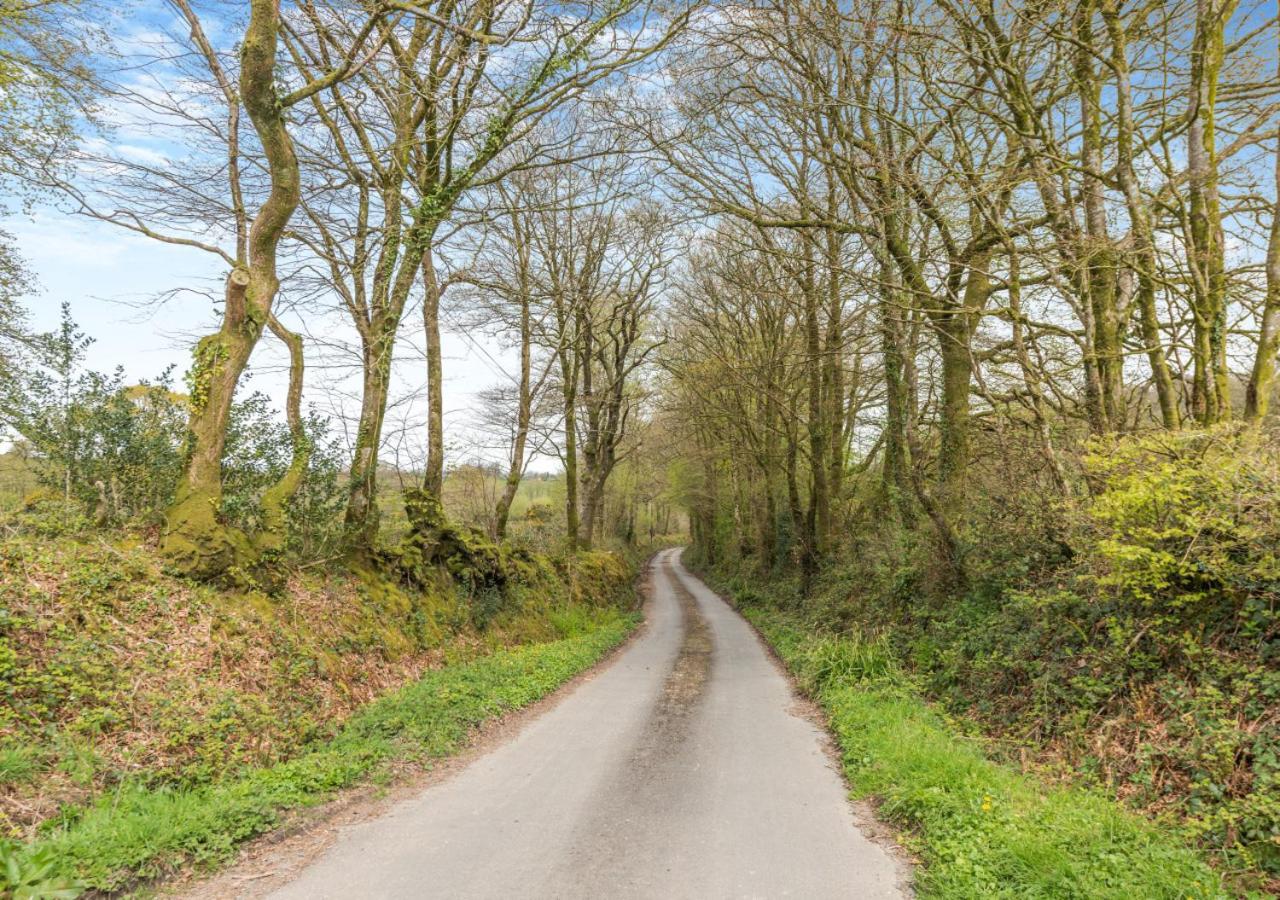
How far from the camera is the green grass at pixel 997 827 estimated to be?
3352mm

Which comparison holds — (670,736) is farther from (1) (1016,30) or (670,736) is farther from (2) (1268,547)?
(1) (1016,30)

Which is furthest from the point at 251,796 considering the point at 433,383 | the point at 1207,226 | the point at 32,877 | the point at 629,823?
the point at 1207,226

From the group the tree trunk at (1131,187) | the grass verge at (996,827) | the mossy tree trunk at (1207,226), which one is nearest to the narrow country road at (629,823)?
the grass verge at (996,827)

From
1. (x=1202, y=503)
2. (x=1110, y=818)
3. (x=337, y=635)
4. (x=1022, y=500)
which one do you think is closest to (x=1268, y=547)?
(x=1202, y=503)

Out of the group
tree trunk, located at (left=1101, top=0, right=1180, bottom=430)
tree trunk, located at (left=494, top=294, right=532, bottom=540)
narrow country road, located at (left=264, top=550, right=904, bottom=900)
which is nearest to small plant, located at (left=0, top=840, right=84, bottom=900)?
narrow country road, located at (left=264, top=550, right=904, bottom=900)

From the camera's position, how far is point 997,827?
396cm

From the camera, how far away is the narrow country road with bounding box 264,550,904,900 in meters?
3.62

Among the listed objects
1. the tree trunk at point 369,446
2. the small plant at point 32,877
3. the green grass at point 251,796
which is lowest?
the green grass at point 251,796

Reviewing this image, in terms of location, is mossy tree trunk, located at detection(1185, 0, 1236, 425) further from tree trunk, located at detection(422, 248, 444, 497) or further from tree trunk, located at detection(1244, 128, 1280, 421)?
tree trunk, located at detection(422, 248, 444, 497)

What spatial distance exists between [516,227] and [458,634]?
11.3 metres

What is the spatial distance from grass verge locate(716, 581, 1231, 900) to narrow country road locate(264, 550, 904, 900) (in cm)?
33

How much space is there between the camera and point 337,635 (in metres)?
7.71

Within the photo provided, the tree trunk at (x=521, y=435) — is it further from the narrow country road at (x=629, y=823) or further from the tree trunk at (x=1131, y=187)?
the tree trunk at (x=1131, y=187)

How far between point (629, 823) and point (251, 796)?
9.37 ft
